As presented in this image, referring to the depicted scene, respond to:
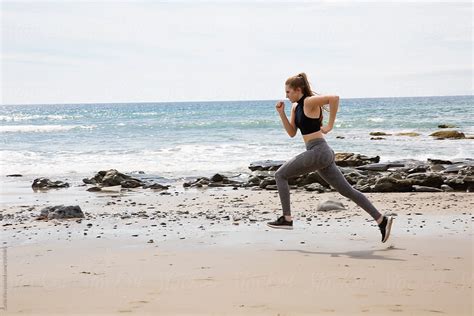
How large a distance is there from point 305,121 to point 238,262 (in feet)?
5.66

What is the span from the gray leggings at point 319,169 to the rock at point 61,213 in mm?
3193

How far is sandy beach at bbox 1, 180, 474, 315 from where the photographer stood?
4867 mm

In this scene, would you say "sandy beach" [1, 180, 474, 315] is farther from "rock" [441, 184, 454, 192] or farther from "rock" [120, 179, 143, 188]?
"rock" [120, 179, 143, 188]

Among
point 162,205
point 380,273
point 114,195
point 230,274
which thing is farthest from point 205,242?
point 114,195

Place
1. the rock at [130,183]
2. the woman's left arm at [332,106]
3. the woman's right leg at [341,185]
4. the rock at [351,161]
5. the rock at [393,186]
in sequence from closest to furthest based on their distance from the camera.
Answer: the woman's left arm at [332,106] → the woman's right leg at [341,185] → the rock at [393,186] → the rock at [130,183] → the rock at [351,161]

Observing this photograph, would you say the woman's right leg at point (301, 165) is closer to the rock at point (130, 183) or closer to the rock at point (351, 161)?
the rock at point (130, 183)

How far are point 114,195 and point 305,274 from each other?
24.3ft

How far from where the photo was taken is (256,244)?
23.1 ft

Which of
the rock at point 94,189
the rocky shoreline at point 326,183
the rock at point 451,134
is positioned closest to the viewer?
the rocky shoreline at point 326,183

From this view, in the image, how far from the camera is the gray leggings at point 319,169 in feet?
23.1

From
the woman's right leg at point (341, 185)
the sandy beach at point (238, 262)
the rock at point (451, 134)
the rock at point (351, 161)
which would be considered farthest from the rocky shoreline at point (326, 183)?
the rock at point (451, 134)

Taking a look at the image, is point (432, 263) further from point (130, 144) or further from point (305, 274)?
point (130, 144)

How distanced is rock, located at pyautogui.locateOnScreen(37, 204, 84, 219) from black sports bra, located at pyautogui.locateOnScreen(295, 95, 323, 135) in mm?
3625

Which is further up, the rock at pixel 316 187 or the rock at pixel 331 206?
the rock at pixel 331 206
